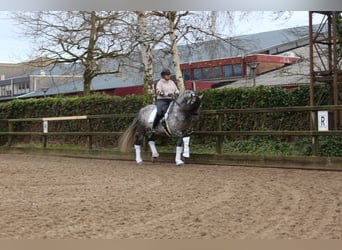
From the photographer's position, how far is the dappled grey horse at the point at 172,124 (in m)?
9.52

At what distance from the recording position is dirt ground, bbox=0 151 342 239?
14.0 feet

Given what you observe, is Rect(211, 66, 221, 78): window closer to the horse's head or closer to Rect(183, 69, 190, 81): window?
Rect(183, 69, 190, 81): window

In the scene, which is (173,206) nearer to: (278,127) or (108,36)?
(278,127)

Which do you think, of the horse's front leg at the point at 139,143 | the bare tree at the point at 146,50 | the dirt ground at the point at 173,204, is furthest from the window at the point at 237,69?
the dirt ground at the point at 173,204

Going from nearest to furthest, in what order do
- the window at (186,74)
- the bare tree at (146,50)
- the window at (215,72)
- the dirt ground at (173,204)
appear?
1. the dirt ground at (173,204)
2. the bare tree at (146,50)
3. the window at (215,72)
4. the window at (186,74)

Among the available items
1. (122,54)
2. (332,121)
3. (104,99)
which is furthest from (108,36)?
(332,121)

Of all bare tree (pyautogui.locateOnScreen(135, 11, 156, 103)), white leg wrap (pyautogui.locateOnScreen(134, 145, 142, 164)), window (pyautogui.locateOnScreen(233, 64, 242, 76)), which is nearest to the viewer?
white leg wrap (pyautogui.locateOnScreen(134, 145, 142, 164))

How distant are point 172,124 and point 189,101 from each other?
1.99ft

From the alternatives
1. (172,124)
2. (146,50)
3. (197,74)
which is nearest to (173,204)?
(172,124)

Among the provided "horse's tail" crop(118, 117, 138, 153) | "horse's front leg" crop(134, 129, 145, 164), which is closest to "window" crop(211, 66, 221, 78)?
"horse's tail" crop(118, 117, 138, 153)

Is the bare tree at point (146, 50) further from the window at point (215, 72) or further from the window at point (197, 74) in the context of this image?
the window at point (197, 74)

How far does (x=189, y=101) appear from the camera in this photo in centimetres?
945

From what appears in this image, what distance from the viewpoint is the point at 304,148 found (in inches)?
411

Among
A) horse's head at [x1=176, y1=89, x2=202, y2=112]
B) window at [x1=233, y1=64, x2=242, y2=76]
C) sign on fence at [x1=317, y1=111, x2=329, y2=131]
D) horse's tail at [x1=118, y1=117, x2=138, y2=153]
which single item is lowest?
horse's tail at [x1=118, y1=117, x2=138, y2=153]
